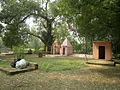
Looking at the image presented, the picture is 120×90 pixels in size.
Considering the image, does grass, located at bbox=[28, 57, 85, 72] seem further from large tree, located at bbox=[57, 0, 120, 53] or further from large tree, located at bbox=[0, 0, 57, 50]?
large tree, located at bbox=[0, 0, 57, 50]

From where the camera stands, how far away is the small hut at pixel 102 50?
21.2m

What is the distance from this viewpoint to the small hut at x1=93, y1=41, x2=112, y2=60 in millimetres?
21184

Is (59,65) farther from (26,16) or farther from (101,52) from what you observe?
(26,16)

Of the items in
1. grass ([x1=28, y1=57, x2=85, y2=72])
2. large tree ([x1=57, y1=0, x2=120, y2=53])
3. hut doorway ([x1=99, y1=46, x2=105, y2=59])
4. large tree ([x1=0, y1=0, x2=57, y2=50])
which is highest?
large tree ([x1=0, y1=0, x2=57, y2=50])

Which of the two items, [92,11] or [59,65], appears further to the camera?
[59,65]

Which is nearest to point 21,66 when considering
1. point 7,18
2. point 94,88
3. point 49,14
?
point 94,88

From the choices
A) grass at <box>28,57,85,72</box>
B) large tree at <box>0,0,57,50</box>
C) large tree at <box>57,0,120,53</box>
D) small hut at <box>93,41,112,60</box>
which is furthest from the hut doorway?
large tree at <box>0,0,57,50</box>

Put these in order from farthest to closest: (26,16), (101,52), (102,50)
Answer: (26,16)
(101,52)
(102,50)

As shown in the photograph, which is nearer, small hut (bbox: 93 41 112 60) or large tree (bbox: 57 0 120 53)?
large tree (bbox: 57 0 120 53)

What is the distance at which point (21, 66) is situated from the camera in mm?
11328

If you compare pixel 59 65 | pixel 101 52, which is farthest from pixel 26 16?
pixel 59 65

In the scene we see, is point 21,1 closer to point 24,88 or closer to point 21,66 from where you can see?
point 21,66

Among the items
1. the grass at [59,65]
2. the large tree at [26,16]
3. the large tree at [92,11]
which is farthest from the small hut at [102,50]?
the large tree at [26,16]

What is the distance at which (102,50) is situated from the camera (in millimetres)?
22500
